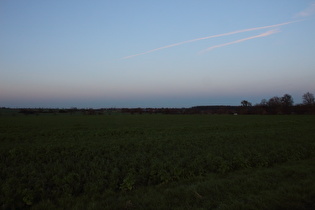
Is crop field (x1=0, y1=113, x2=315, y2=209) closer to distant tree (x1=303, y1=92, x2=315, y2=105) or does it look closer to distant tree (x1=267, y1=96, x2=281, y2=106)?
distant tree (x1=267, y1=96, x2=281, y2=106)

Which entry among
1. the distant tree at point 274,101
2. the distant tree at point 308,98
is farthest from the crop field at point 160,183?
the distant tree at point 308,98

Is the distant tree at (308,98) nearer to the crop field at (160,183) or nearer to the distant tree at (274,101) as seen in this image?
the distant tree at (274,101)

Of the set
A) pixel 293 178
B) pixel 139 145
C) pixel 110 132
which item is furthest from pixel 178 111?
pixel 293 178

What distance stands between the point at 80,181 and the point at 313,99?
14572 centimetres

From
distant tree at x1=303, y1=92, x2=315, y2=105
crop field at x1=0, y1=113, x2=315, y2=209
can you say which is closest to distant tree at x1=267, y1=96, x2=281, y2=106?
distant tree at x1=303, y1=92, x2=315, y2=105

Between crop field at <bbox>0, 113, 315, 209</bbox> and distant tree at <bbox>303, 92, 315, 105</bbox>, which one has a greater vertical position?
distant tree at <bbox>303, 92, 315, 105</bbox>

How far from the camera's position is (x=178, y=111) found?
336 ft

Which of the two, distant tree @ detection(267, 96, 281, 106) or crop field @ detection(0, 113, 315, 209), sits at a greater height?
distant tree @ detection(267, 96, 281, 106)

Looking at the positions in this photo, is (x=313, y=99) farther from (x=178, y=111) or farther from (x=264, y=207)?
(x=264, y=207)

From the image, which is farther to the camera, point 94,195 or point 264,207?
point 94,195

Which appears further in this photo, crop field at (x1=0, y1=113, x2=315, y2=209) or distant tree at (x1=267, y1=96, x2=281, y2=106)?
distant tree at (x1=267, y1=96, x2=281, y2=106)

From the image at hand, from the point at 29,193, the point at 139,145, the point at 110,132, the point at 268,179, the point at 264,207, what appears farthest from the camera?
the point at 110,132

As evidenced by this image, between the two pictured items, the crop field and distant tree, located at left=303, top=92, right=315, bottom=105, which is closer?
the crop field

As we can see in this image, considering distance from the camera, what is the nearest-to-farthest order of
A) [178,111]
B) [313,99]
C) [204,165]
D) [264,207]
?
[264,207], [204,165], [178,111], [313,99]
